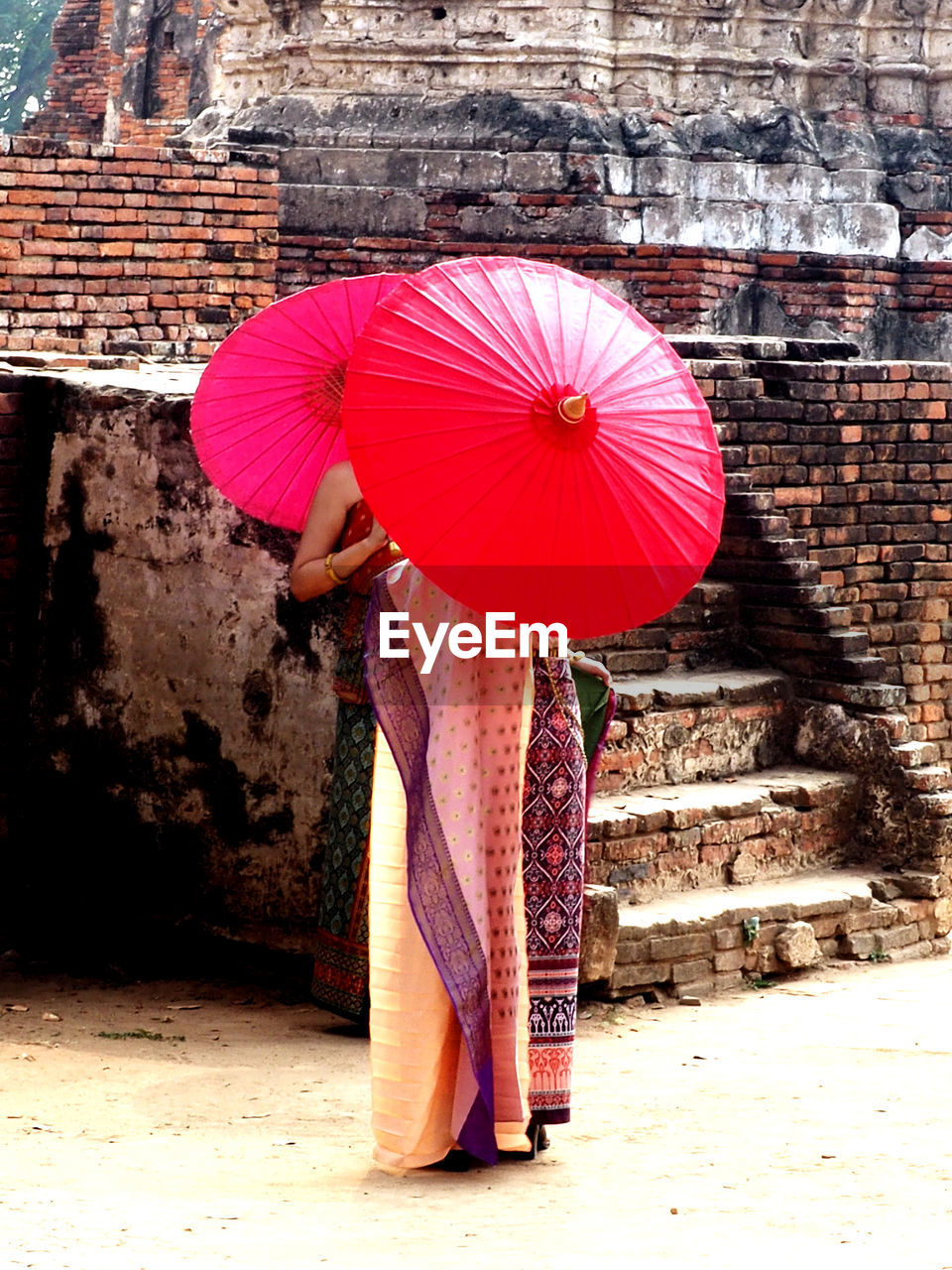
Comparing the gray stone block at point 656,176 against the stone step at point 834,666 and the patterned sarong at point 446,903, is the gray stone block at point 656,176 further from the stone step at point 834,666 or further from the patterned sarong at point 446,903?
the patterned sarong at point 446,903

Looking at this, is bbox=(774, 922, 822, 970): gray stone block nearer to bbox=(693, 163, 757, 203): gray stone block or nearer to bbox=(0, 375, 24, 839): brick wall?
bbox=(0, 375, 24, 839): brick wall

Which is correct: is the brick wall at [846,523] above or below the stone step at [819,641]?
above

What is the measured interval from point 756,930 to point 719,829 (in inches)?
11.9

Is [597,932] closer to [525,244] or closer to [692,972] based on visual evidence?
[692,972]

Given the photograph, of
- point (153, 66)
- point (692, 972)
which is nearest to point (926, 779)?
point (692, 972)

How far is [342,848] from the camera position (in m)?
4.42

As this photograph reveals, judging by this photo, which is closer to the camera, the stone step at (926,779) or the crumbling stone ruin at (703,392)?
the crumbling stone ruin at (703,392)

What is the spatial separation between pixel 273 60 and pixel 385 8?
0.76 m

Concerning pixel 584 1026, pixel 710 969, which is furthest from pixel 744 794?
pixel 584 1026

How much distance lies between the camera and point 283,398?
13.4 ft

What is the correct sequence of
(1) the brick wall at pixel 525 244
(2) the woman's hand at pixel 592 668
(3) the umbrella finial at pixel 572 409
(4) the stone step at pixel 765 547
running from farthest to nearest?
(1) the brick wall at pixel 525 244 → (4) the stone step at pixel 765 547 → (2) the woman's hand at pixel 592 668 → (3) the umbrella finial at pixel 572 409

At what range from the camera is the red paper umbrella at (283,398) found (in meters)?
4.05

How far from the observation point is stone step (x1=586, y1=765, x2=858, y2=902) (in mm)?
5031

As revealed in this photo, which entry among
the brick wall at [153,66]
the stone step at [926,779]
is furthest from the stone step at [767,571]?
the brick wall at [153,66]
